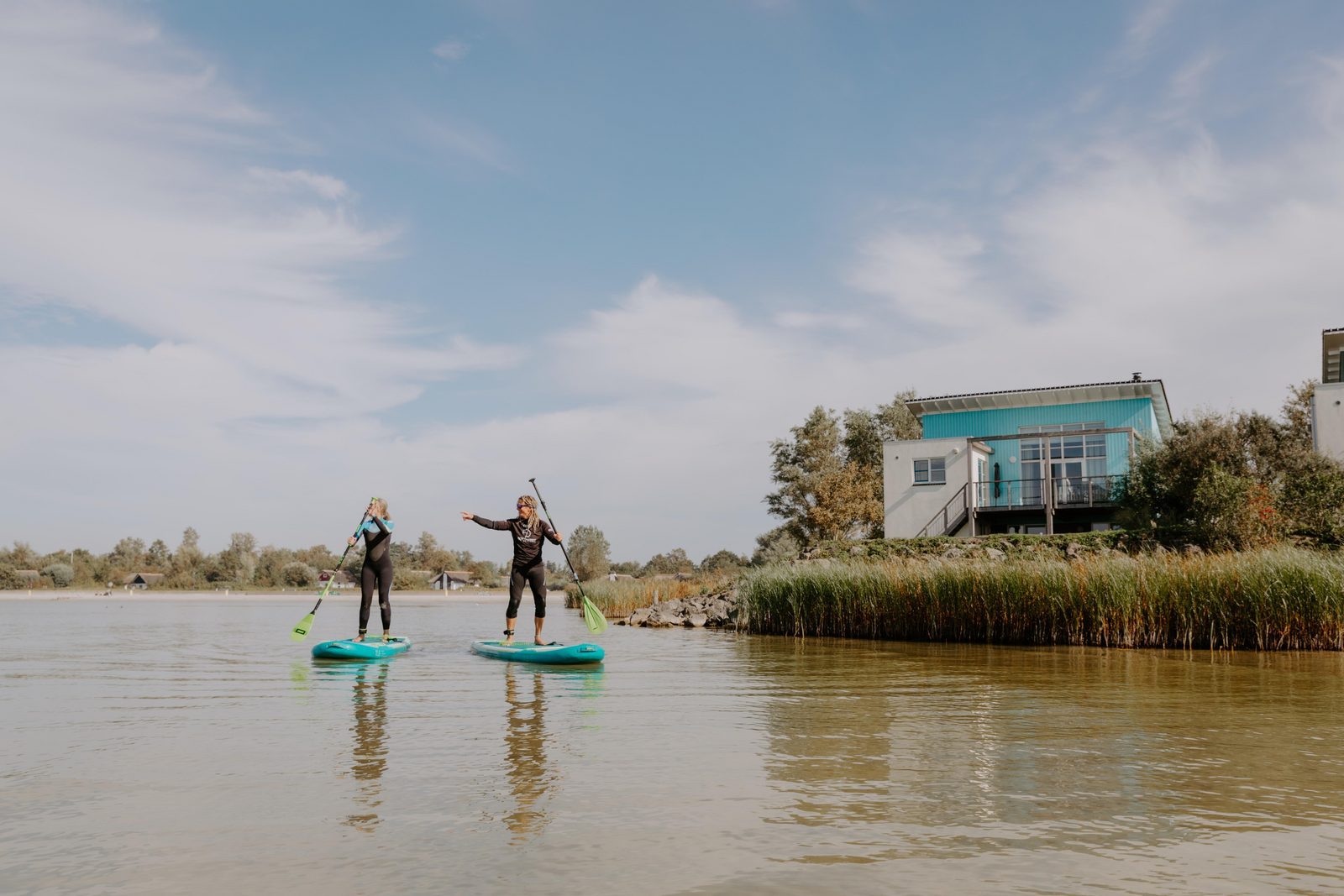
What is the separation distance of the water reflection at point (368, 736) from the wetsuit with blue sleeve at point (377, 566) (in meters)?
1.78

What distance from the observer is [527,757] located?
7.27 metres

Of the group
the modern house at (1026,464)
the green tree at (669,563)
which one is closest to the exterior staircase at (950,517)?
the modern house at (1026,464)

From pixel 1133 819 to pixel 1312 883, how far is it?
1.13 meters

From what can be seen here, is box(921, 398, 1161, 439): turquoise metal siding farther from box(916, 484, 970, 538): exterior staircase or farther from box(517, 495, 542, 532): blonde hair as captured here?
box(517, 495, 542, 532): blonde hair

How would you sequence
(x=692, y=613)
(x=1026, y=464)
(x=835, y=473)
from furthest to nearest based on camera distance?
(x=835, y=473)
(x=1026, y=464)
(x=692, y=613)

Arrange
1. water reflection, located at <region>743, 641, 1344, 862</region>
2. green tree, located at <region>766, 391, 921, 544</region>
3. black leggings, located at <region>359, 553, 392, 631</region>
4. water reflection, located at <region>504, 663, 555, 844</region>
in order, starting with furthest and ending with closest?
1. green tree, located at <region>766, 391, 921, 544</region>
2. black leggings, located at <region>359, 553, 392, 631</region>
3. water reflection, located at <region>504, 663, 555, 844</region>
4. water reflection, located at <region>743, 641, 1344, 862</region>

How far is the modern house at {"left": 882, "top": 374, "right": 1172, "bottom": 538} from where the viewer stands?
32.6 m

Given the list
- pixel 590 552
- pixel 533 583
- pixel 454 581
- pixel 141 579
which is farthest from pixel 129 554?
pixel 533 583

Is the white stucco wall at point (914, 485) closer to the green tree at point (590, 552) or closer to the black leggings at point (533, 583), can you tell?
the black leggings at point (533, 583)

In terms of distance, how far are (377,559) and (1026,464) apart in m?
25.4

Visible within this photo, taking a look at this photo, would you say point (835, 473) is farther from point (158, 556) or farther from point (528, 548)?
point (158, 556)

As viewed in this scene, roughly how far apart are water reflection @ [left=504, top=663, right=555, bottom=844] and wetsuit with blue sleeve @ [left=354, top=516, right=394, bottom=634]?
14.5 ft

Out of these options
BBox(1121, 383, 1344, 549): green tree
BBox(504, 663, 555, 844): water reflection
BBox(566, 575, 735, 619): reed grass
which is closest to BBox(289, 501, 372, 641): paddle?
BBox(504, 663, 555, 844): water reflection

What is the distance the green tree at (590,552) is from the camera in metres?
70.8
